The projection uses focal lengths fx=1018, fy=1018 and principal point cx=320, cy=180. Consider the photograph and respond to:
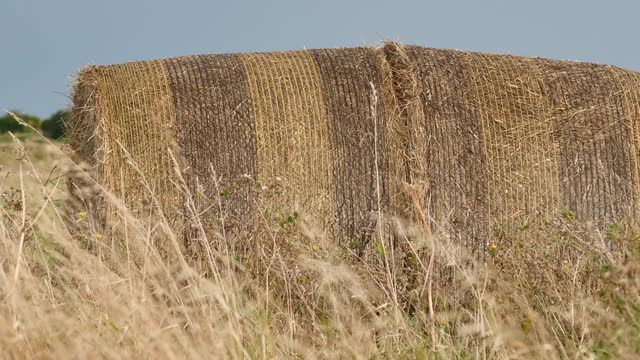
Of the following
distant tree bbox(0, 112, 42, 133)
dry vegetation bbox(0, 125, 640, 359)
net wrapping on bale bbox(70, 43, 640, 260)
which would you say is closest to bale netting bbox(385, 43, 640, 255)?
net wrapping on bale bbox(70, 43, 640, 260)

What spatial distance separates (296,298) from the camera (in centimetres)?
583

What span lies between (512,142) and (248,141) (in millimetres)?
1816

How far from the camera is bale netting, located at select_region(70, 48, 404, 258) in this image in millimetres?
6652

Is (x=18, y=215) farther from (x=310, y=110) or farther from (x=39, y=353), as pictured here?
(x=39, y=353)

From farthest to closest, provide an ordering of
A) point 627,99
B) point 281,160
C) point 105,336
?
point 627,99, point 281,160, point 105,336

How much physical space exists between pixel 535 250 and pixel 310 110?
5.81 feet

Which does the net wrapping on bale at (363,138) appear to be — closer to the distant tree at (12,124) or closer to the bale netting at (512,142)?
the bale netting at (512,142)

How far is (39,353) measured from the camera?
3.55 metres

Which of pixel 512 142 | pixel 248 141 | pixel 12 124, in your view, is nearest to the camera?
pixel 248 141

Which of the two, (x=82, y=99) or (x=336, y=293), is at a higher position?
(x=82, y=99)

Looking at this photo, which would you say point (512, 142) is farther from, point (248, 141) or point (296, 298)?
point (296, 298)

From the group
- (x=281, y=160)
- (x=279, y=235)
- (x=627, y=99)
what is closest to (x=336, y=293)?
(x=279, y=235)

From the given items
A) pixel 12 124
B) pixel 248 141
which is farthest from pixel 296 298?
pixel 12 124

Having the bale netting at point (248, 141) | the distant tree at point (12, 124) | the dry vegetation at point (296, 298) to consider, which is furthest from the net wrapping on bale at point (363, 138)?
the distant tree at point (12, 124)
